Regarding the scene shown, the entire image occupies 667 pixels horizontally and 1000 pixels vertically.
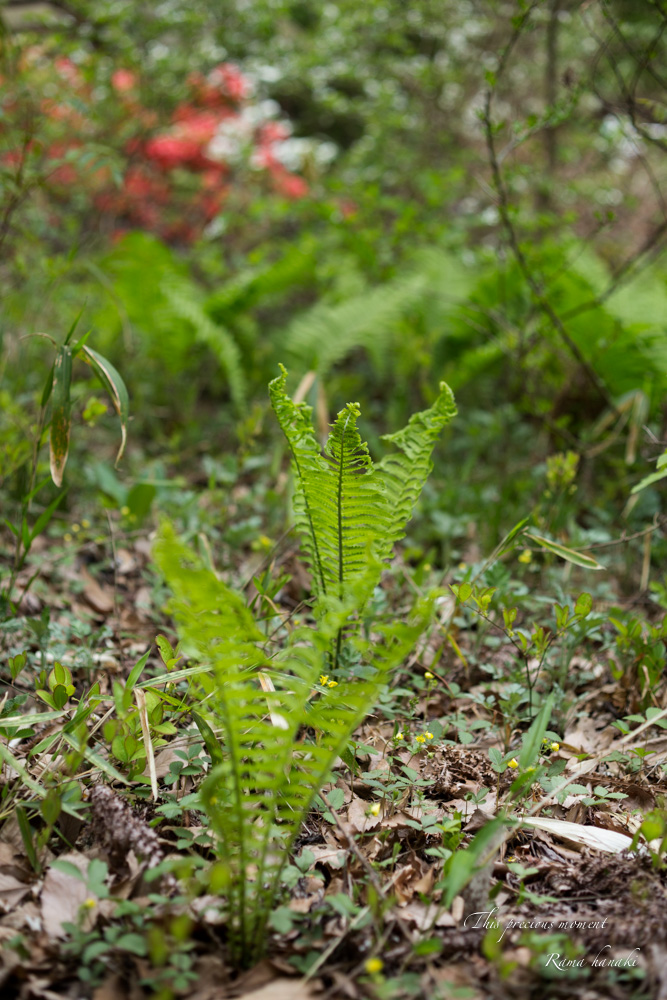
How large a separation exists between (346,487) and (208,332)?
202cm

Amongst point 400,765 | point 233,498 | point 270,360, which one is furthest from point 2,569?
point 270,360

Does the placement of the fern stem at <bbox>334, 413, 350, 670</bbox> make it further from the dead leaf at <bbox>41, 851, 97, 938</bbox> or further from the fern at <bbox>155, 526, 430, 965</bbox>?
the dead leaf at <bbox>41, 851, 97, 938</bbox>

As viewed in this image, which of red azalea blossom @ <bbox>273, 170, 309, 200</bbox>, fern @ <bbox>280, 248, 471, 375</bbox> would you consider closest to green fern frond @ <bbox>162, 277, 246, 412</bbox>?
fern @ <bbox>280, 248, 471, 375</bbox>

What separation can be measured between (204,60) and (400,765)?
4.07 meters

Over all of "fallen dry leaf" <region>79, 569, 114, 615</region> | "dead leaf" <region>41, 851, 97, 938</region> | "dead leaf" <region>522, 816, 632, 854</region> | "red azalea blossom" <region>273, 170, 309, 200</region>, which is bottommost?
"fallen dry leaf" <region>79, 569, 114, 615</region>

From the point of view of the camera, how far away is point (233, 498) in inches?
103

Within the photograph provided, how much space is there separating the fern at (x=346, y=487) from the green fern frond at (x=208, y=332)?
1.73m

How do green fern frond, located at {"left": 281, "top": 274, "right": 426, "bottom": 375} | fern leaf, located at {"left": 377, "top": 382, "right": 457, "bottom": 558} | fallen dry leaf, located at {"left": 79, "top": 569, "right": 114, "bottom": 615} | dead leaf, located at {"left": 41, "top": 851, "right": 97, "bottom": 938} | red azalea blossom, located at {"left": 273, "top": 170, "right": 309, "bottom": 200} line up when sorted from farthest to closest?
A: red azalea blossom, located at {"left": 273, "top": 170, "right": 309, "bottom": 200}, green fern frond, located at {"left": 281, "top": 274, "right": 426, "bottom": 375}, fallen dry leaf, located at {"left": 79, "top": 569, "right": 114, "bottom": 615}, fern leaf, located at {"left": 377, "top": 382, "right": 457, "bottom": 558}, dead leaf, located at {"left": 41, "top": 851, "right": 97, "bottom": 938}

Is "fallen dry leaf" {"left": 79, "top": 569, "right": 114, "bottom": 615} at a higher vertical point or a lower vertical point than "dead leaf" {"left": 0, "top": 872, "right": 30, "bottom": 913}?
lower

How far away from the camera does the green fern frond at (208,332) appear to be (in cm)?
314

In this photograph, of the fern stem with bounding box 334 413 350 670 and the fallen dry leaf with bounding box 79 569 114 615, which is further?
the fallen dry leaf with bounding box 79 569 114 615

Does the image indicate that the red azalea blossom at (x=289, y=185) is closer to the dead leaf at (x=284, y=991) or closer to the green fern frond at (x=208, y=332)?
the green fern frond at (x=208, y=332)

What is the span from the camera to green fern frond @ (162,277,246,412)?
3.14 metres

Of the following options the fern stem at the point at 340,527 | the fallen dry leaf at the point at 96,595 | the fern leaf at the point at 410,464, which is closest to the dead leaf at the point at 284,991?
the fern stem at the point at 340,527
